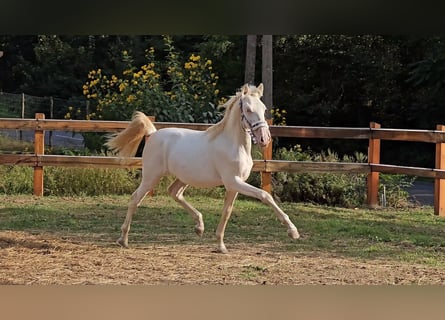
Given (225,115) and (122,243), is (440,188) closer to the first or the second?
(225,115)

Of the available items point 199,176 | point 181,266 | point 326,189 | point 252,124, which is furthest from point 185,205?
point 326,189

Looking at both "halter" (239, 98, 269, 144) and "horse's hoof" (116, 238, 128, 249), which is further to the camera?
"horse's hoof" (116, 238, 128, 249)

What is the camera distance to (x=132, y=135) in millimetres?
7047

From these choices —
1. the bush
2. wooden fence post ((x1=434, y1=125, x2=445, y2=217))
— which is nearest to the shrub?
the bush

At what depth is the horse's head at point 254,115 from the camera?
5738 mm

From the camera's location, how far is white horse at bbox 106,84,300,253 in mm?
5895

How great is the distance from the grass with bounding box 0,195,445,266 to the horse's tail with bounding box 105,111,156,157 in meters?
0.90

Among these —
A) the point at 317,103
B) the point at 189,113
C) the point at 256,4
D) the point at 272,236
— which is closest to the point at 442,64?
the point at 317,103

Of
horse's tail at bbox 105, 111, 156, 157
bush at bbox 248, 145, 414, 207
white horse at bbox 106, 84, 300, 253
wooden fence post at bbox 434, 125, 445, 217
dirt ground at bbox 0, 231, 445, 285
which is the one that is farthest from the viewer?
bush at bbox 248, 145, 414, 207

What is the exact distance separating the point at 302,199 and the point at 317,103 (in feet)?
28.5

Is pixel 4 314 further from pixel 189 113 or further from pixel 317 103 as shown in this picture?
pixel 317 103

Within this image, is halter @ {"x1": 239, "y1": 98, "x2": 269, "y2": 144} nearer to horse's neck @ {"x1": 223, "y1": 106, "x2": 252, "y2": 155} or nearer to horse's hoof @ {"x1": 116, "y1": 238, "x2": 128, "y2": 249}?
horse's neck @ {"x1": 223, "y1": 106, "x2": 252, "y2": 155}

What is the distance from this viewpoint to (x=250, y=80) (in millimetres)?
16375

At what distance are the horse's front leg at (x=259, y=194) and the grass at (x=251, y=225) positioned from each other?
17.4 inches
